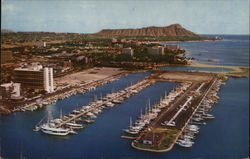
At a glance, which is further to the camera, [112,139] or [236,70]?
[236,70]

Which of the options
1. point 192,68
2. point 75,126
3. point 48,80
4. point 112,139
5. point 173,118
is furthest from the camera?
point 192,68

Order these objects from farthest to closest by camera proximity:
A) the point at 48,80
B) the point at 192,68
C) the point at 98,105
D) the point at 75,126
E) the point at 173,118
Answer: the point at 192,68 < the point at 48,80 < the point at 98,105 < the point at 173,118 < the point at 75,126

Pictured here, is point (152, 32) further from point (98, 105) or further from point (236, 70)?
point (98, 105)

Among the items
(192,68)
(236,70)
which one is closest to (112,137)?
(236,70)

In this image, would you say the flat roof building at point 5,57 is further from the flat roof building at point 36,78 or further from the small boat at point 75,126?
the small boat at point 75,126

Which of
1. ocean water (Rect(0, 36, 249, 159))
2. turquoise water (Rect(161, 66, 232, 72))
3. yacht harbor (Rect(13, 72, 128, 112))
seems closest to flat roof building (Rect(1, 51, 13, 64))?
yacht harbor (Rect(13, 72, 128, 112))

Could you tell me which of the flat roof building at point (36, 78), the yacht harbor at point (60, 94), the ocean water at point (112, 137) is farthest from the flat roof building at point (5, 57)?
the ocean water at point (112, 137)

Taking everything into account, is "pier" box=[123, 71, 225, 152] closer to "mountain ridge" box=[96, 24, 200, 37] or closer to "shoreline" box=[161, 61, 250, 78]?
"shoreline" box=[161, 61, 250, 78]

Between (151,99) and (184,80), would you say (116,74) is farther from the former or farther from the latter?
(151,99)

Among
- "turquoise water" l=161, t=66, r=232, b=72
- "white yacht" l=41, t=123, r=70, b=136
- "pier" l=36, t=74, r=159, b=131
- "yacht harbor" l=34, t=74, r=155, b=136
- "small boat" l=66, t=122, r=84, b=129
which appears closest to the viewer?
"white yacht" l=41, t=123, r=70, b=136

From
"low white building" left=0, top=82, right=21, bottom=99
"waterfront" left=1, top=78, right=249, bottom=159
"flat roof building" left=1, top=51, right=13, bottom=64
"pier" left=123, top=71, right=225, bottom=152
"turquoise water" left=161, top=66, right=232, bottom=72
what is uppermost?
"flat roof building" left=1, top=51, right=13, bottom=64
